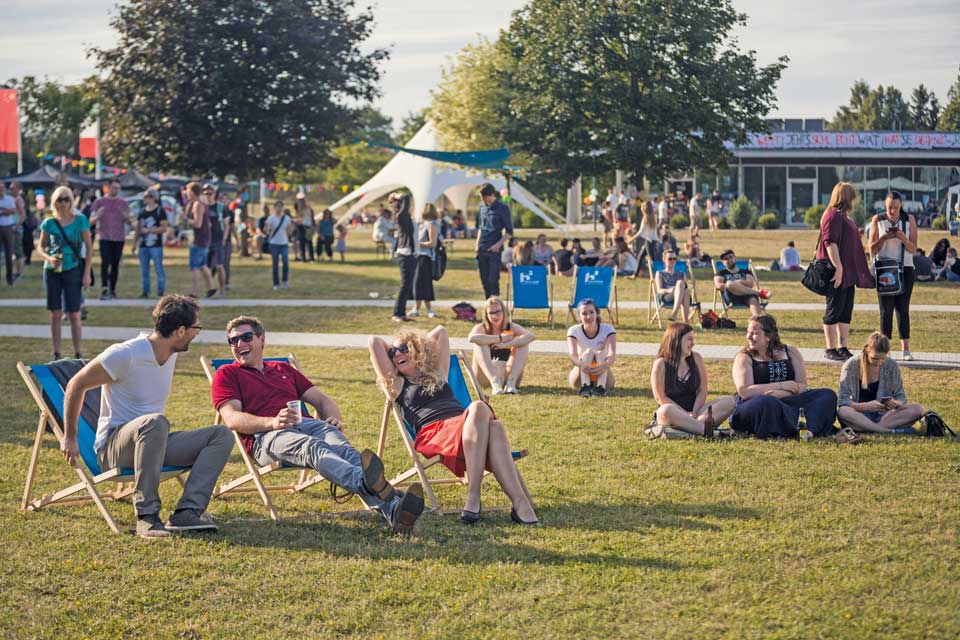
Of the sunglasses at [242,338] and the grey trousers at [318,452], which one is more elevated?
the sunglasses at [242,338]

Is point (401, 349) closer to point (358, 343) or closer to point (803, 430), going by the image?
point (803, 430)

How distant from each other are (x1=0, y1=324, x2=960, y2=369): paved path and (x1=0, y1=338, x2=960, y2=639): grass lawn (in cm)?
392

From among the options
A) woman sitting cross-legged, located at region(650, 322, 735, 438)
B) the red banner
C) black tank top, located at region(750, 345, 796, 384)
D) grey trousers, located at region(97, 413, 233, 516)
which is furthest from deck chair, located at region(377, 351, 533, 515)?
the red banner

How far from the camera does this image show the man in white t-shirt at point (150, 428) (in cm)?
614

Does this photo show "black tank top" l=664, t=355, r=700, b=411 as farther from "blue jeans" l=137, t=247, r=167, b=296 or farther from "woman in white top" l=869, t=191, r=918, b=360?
"blue jeans" l=137, t=247, r=167, b=296

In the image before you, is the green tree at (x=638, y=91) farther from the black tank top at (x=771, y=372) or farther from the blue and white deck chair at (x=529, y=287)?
the black tank top at (x=771, y=372)

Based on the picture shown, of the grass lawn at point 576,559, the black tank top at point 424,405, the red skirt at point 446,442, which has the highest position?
the black tank top at point 424,405

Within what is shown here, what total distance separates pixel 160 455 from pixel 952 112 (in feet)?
187

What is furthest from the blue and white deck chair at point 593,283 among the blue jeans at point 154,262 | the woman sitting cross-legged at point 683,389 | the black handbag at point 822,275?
the blue jeans at point 154,262

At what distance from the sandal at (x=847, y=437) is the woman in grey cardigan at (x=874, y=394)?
0.78ft

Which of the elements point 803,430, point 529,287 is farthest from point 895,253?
point 529,287

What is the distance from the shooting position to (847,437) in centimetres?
827

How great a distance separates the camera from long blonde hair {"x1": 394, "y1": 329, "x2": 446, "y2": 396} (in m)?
7.05

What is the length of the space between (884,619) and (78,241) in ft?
30.4
